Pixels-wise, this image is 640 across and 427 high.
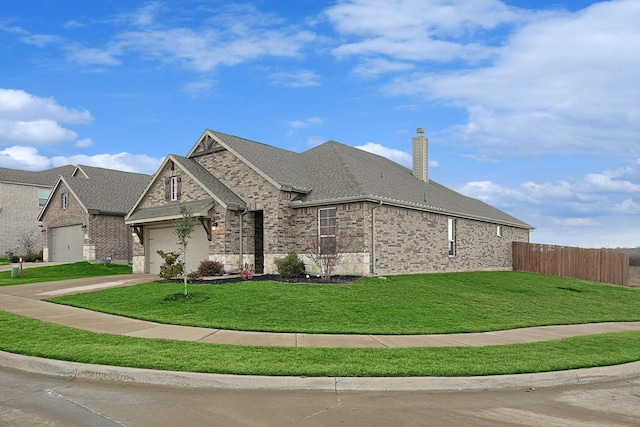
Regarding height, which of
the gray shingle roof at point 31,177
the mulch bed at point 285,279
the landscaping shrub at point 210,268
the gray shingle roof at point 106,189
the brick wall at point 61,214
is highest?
the gray shingle roof at point 31,177

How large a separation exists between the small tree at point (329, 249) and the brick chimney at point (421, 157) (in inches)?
448

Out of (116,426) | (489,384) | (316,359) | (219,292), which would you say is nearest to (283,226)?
(219,292)

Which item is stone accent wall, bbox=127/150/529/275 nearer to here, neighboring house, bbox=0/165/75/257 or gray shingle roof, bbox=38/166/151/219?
gray shingle roof, bbox=38/166/151/219

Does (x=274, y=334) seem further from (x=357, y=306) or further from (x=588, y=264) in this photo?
(x=588, y=264)

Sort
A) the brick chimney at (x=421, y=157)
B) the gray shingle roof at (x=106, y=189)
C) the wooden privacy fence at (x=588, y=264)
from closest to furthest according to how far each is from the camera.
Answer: the brick chimney at (x=421, y=157) → the wooden privacy fence at (x=588, y=264) → the gray shingle roof at (x=106, y=189)

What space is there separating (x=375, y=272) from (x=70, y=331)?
39.8 feet

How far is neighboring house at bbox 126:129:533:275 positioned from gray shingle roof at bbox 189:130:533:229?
7 cm

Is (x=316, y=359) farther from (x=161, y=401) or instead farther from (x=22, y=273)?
(x=22, y=273)

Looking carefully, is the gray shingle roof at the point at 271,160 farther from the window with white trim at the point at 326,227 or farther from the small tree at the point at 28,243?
the small tree at the point at 28,243

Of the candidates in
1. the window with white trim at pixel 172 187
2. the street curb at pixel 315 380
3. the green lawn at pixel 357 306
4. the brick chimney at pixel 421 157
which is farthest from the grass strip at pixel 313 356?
the brick chimney at pixel 421 157

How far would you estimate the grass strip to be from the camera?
8227 mm

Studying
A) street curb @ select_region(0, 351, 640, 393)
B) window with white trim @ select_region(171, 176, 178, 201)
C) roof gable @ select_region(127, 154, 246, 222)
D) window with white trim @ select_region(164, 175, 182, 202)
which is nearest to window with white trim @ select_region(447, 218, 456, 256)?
roof gable @ select_region(127, 154, 246, 222)

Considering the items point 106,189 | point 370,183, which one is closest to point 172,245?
point 370,183

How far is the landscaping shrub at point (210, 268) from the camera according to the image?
72.0ft
